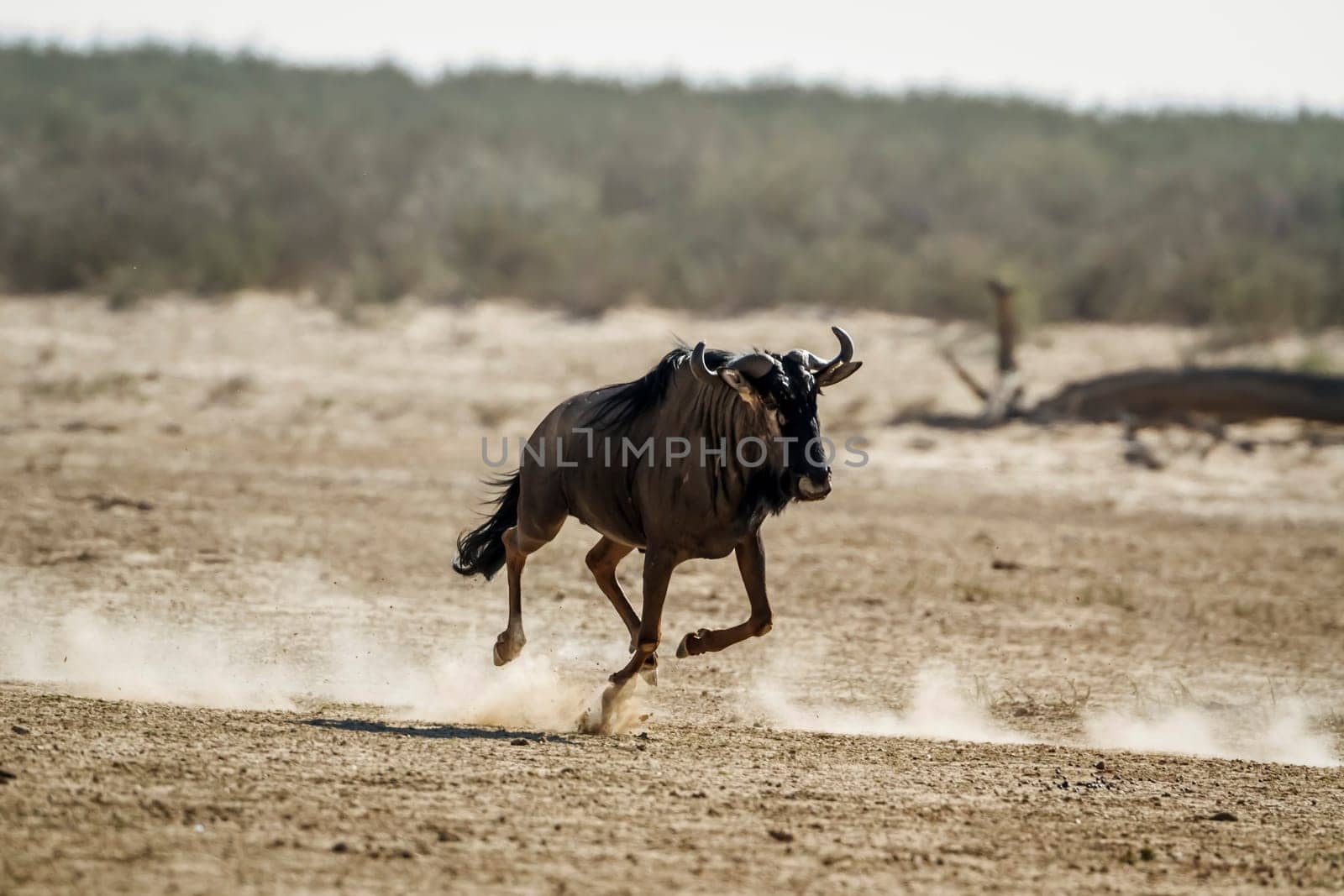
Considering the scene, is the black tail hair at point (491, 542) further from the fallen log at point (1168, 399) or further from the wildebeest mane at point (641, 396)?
the fallen log at point (1168, 399)

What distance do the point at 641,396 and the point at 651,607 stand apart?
109 cm

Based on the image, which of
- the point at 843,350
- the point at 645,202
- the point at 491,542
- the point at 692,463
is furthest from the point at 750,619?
the point at 645,202

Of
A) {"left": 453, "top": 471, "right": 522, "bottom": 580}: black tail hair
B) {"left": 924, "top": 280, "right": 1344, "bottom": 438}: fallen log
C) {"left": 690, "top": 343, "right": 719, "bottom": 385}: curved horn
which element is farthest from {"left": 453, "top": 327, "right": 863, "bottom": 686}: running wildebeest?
{"left": 924, "top": 280, "right": 1344, "bottom": 438}: fallen log

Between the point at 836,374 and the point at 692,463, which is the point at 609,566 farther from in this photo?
the point at 836,374

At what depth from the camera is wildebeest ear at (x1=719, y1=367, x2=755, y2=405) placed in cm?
706

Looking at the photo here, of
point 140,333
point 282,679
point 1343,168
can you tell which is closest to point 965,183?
point 1343,168

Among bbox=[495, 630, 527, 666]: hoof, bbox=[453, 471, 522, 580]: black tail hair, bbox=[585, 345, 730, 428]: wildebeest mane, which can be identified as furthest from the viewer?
bbox=[453, 471, 522, 580]: black tail hair

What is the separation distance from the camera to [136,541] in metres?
12.0

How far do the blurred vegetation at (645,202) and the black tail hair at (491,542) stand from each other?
15174mm

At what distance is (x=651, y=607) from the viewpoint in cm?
756

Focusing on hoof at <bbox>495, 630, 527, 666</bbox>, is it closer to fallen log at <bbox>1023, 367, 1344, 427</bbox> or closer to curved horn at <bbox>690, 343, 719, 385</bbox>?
curved horn at <bbox>690, 343, 719, 385</bbox>

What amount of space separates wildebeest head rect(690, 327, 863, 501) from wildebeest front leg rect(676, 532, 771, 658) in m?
0.50

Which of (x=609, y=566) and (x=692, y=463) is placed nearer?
(x=692, y=463)

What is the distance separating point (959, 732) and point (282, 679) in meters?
3.75
